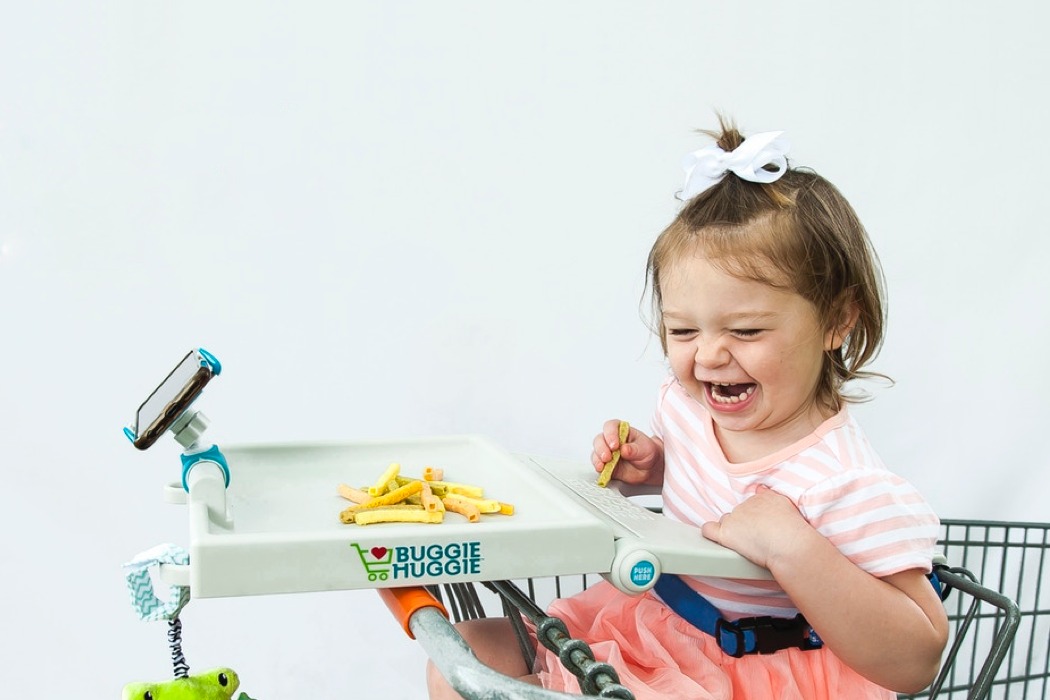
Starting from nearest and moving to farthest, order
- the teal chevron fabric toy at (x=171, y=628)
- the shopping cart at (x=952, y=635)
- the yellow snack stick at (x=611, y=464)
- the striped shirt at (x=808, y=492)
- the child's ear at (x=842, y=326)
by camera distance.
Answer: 1. the shopping cart at (x=952, y=635)
2. the teal chevron fabric toy at (x=171, y=628)
3. the striped shirt at (x=808, y=492)
4. the child's ear at (x=842, y=326)
5. the yellow snack stick at (x=611, y=464)

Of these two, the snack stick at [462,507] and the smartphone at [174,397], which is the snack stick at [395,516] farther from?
the smartphone at [174,397]

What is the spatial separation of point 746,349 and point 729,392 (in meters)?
0.08

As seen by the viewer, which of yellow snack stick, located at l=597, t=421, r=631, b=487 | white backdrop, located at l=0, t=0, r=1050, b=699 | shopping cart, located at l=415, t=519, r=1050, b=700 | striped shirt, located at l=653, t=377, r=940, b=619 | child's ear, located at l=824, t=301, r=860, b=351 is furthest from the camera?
white backdrop, located at l=0, t=0, r=1050, b=699

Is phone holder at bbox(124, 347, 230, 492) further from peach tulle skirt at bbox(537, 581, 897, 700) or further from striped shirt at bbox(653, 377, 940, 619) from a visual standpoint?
striped shirt at bbox(653, 377, 940, 619)

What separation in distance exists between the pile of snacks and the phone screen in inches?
5.9

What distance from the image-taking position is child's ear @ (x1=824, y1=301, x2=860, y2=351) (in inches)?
46.0

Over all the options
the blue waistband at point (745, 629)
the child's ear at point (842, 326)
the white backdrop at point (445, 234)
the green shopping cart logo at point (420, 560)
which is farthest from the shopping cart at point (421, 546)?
the white backdrop at point (445, 234)

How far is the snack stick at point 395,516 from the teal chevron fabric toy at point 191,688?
0.21 metres

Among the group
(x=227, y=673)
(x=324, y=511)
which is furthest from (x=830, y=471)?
(x=227, y=673)

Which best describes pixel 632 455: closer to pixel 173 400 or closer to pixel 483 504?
pixel 483 504

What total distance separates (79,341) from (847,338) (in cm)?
110

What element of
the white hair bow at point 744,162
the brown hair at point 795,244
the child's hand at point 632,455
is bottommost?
the child's hand at point 632,455

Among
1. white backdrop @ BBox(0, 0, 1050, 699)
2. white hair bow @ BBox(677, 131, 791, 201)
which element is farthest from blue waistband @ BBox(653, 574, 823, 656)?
white backdrop @ BBox(0, 0, 1050, 699)

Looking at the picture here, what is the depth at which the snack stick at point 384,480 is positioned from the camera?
1052 mm
